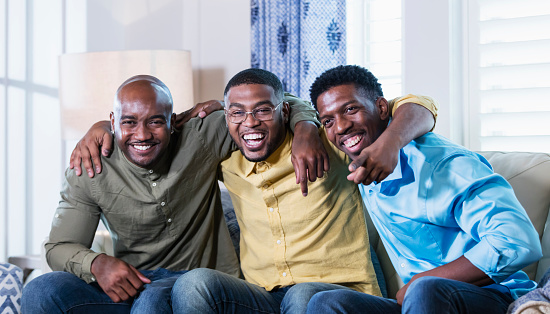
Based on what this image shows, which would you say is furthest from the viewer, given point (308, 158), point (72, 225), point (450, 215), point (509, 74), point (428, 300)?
point (509, 74)

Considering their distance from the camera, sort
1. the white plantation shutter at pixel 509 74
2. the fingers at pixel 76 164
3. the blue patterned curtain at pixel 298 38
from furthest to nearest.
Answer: the blue patterned curtain at pixel 298 38 → the white plantation shutter at pixel 509 74 → the fingers at pixel 76 164

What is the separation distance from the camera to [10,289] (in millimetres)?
1848

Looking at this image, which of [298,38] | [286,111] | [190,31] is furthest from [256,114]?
[190,31]

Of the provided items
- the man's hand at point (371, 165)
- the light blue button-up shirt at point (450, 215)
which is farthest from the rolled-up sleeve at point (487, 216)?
the man's hand at point (371, 165)

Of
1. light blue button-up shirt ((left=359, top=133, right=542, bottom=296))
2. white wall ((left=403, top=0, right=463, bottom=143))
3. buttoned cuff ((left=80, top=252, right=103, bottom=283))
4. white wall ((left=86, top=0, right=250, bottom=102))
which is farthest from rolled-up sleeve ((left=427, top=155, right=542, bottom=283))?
white wall ((left=86, top=0, right=250, bottom=102))

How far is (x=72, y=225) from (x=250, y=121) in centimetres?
65

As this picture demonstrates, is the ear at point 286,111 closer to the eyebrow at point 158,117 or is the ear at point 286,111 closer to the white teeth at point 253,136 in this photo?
the white teeth at point 253,136

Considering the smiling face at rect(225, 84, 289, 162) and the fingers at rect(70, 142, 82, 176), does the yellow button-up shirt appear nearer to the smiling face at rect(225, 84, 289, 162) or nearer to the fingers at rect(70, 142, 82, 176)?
the smiling face at rect(225, 84, 289, 162)

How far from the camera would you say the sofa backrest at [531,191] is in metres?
1.91

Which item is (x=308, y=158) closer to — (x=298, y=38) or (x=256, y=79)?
(x=256, y=79)

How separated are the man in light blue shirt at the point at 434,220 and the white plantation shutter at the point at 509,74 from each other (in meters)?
1.13

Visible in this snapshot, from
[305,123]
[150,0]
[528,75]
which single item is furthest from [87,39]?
[528,75]

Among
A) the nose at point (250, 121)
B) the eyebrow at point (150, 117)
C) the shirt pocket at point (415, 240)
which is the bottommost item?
the shirt pocket at point (415, 240)

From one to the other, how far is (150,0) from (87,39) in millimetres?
497
